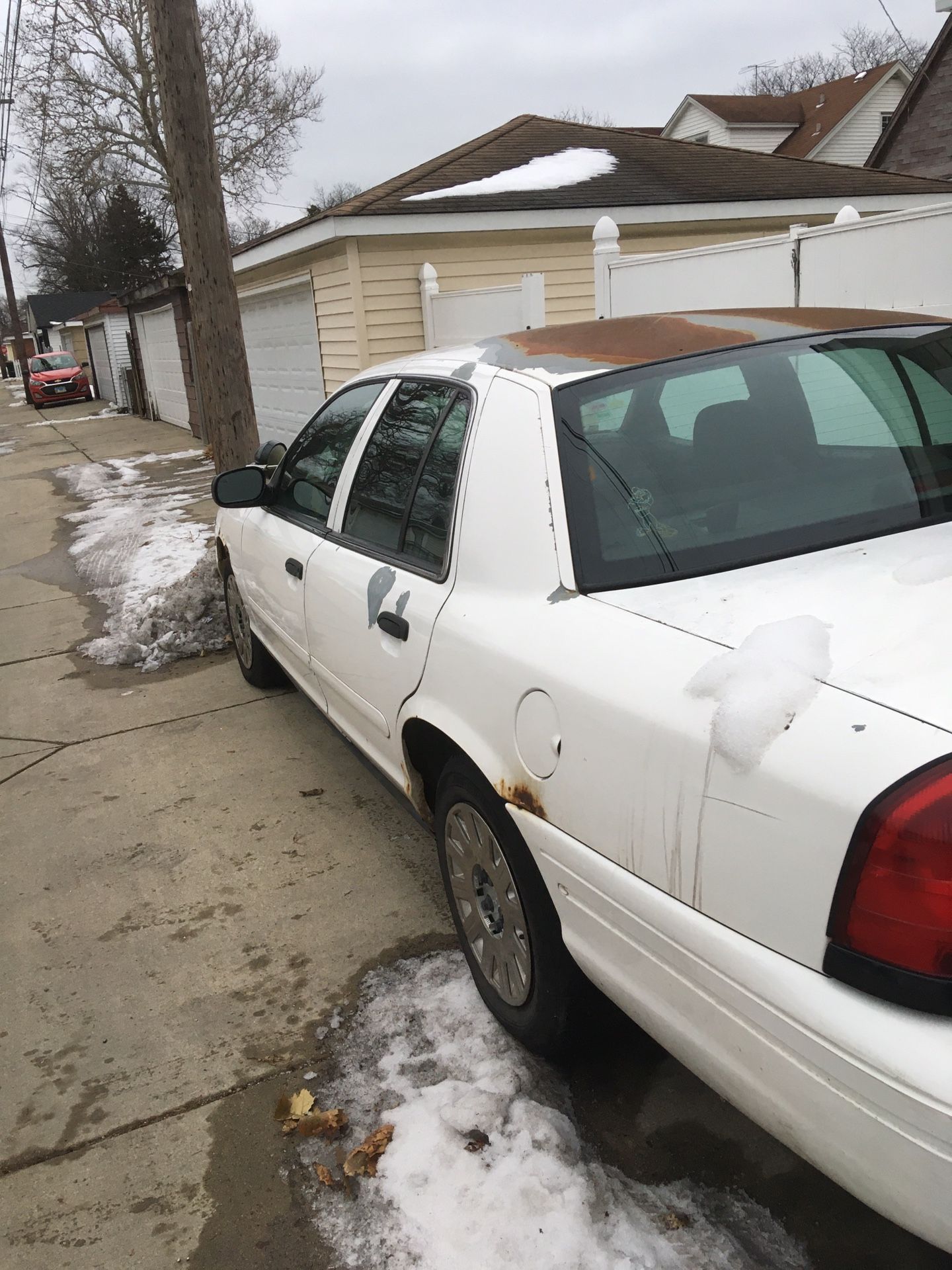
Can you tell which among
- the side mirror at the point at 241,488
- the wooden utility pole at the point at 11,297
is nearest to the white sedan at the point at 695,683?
the side mirror at the point at 241,488

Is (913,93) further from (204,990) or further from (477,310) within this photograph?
(204,990)

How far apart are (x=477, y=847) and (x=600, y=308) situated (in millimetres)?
6699

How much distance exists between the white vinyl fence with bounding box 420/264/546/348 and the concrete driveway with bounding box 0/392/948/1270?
5087mm

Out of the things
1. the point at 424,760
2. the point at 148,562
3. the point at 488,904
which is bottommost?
the point at 148,562

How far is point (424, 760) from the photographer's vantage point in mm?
2980

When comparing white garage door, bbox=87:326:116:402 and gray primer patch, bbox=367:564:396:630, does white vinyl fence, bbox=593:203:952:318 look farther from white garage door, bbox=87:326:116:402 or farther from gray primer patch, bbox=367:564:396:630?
white garage door, bbox=87:326:116:402

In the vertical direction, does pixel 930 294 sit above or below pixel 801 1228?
above

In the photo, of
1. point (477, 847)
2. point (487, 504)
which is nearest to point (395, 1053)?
point (477, 847)

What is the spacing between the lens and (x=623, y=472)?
236cm

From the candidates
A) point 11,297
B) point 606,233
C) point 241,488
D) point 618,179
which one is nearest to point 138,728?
Answer: point 241,488

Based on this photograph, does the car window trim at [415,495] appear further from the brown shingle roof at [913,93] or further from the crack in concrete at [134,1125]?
the brown shingle roof at [913,93]

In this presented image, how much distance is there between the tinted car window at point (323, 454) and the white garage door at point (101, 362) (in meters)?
28.6

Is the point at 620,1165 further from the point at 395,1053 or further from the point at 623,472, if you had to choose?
the point at 623,472

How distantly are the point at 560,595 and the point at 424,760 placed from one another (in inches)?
37.4
